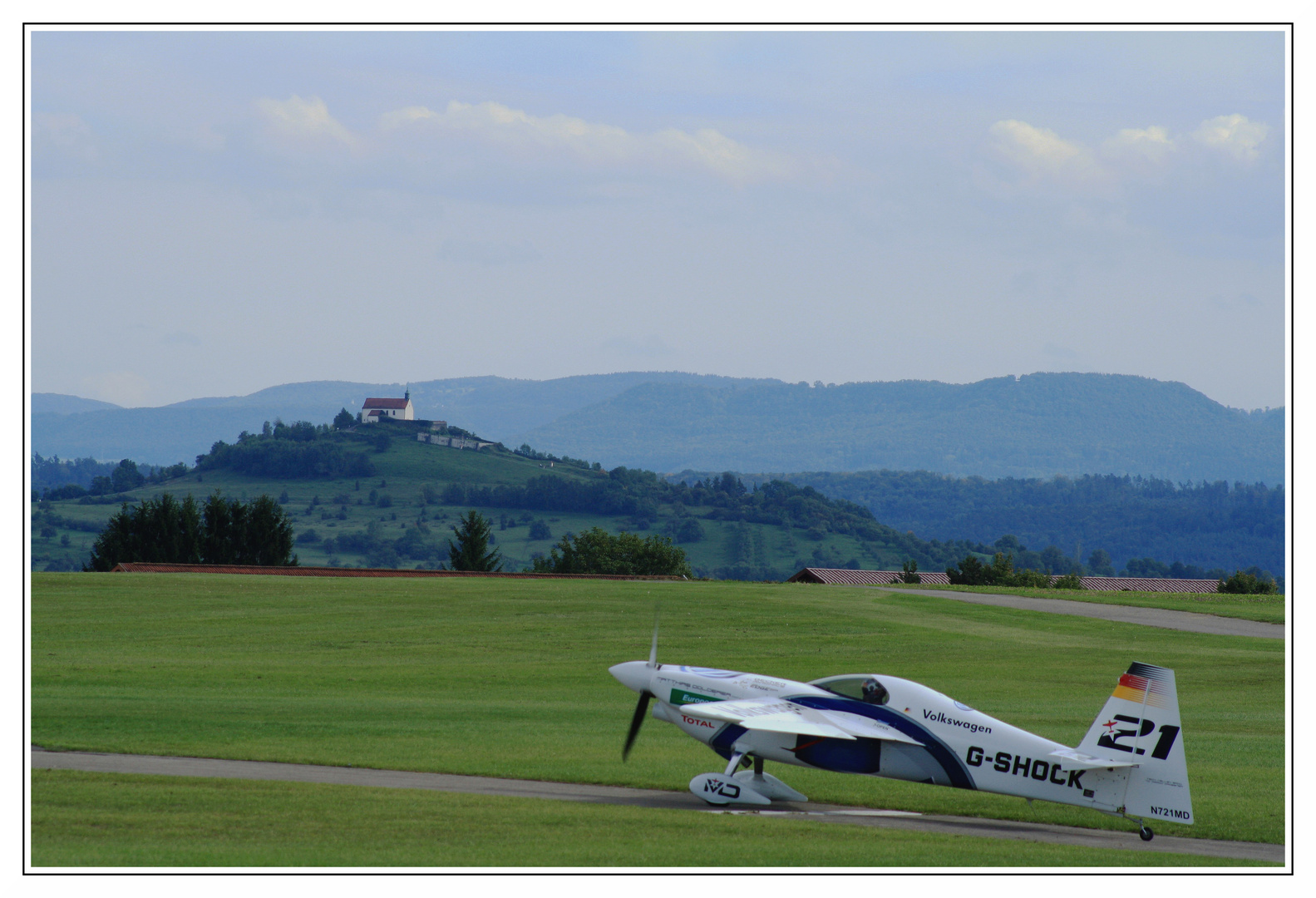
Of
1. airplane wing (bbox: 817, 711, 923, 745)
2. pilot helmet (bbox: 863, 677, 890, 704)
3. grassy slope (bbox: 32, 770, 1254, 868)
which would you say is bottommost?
grassy slope (bbox: 32, 770, 1254, 868)

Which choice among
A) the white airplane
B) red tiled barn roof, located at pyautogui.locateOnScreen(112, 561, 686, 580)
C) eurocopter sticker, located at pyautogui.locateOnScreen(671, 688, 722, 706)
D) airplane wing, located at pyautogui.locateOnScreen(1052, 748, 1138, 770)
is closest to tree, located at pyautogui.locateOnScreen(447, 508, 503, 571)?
red tiled barn roof, located at pyautogui.locateOnScreen(112, 561, 686, 580)

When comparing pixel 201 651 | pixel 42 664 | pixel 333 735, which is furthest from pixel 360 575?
pixel 333 735

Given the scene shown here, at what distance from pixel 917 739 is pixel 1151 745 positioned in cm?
361

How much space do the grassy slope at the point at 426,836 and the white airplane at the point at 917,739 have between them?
105 cm

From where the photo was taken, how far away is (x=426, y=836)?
16.8m

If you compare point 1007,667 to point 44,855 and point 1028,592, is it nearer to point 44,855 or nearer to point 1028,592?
point 1028,592

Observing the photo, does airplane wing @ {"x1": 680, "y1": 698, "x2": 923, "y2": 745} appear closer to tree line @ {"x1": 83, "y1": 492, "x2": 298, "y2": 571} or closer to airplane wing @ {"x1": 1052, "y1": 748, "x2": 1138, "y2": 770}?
airplane wing @ {"x1": 1052, "y1": 748, "x2": 1138, "y2": 770}

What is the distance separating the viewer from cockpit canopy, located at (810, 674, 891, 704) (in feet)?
65.8

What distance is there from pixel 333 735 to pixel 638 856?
12779 millimetres

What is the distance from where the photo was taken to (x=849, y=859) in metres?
16.1

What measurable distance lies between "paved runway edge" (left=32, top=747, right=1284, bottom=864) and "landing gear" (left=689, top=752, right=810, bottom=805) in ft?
0.87

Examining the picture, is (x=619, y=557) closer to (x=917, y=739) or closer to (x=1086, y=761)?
(x=917, y=739)

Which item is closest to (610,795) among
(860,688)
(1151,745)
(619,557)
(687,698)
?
(687,698)

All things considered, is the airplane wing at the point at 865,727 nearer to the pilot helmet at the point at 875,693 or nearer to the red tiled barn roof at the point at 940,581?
the pilot helmet at the point at 875,693
